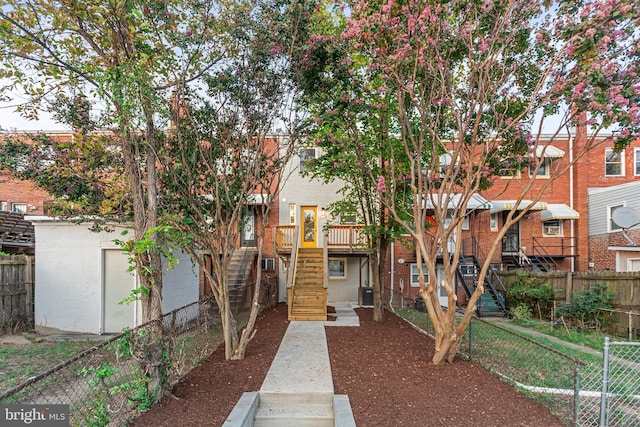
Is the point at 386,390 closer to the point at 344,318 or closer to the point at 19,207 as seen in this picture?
the point at 344,318

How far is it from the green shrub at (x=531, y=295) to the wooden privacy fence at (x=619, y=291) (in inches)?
17.5

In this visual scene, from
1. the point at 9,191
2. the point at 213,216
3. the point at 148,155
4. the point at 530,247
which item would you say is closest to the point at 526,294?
the point at 530,247

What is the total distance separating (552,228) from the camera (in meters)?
18.3

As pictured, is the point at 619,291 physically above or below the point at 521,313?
above

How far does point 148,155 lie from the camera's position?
559cm

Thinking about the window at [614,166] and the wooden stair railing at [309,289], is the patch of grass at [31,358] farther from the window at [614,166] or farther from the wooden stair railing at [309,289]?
the window at [614,166]

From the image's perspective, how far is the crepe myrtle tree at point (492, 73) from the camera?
5.69m

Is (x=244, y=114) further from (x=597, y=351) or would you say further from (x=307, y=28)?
(x=597, y=351)

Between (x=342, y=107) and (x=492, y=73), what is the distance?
275 cm

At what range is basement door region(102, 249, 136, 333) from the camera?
998 centimetres

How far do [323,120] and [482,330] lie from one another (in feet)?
24.6

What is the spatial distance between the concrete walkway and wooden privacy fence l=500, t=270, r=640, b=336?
29.0 feet

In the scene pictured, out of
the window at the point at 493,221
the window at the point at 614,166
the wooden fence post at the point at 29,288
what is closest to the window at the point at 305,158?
the wooden fence post at the point at 29,288

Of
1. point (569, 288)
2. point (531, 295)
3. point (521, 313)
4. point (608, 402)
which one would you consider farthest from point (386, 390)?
point (531, 295)
